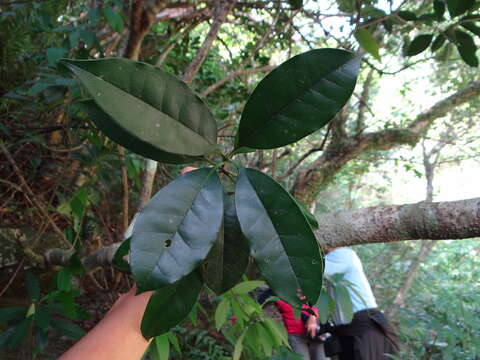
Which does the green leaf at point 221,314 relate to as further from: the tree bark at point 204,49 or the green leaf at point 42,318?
the tree bark at point 204,49

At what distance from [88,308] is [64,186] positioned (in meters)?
0.66

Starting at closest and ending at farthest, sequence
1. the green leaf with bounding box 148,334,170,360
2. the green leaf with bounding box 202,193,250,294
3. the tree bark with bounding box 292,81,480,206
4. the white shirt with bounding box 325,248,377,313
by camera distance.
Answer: the green leaf with bounding box 202,193,250,294 → the green leaf with bounding box 148,334,170,360 → the white shirt with bounding box 325,248,377,313 → the tree bark with bounding box 292,81,480,206

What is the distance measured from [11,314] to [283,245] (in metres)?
0.97

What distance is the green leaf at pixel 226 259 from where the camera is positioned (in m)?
0.39

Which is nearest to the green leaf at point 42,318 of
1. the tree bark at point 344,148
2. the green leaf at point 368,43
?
the green leaf at point 368,43

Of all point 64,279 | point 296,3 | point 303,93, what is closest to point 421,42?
point 296,3

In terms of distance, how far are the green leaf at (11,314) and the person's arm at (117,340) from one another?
552 millimetres

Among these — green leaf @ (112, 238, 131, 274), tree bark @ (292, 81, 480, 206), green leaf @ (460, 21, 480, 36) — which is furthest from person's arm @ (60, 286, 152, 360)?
tree bark @ (292, 81, 480, 206)

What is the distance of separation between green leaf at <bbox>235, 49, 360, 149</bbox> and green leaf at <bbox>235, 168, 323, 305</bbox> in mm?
64

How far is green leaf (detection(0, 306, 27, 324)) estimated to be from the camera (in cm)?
92

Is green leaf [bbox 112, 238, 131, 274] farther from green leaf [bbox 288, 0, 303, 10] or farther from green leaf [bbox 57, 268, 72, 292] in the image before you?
green leaf [bbox 288, 0, 303, 10]

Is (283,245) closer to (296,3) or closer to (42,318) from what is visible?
(42,318)

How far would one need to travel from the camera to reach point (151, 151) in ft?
1.06

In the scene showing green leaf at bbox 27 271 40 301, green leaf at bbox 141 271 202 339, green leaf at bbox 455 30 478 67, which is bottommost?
green leaf at bbox 27 271 40 301
